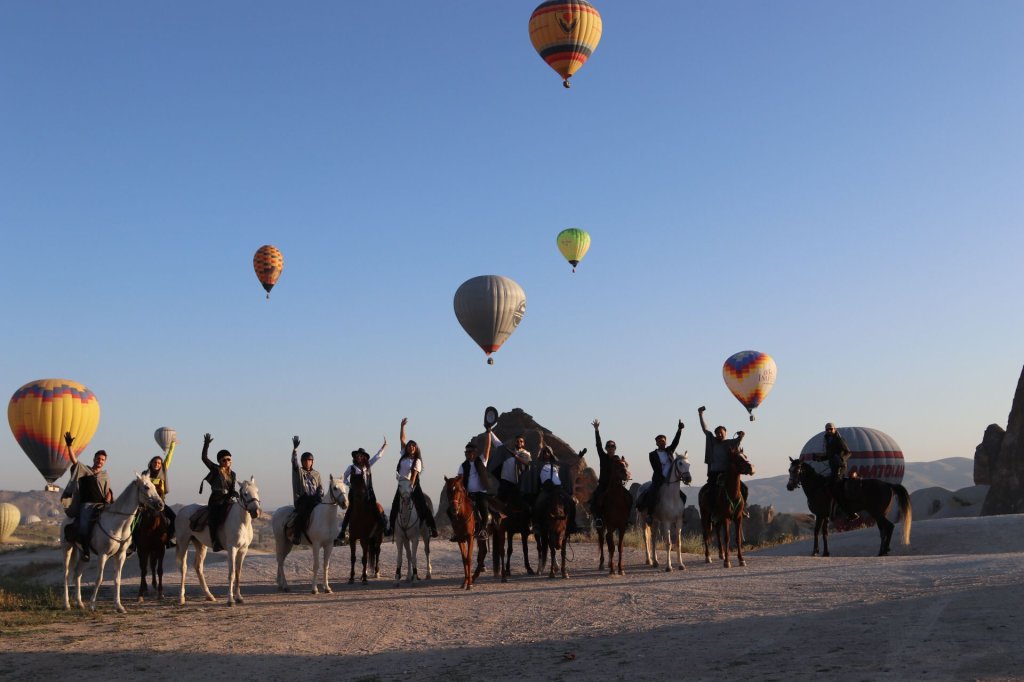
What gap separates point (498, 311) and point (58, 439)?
→ 19632 millimetres

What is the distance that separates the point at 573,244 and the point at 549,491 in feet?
108

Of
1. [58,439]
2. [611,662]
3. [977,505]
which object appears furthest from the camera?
[977,505]

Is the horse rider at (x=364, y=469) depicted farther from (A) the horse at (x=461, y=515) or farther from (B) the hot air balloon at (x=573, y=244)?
(B) the hot air balloon at (x=573, y=244)

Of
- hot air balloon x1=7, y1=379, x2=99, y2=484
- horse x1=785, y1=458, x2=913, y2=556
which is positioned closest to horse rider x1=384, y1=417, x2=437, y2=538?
horse x1=785, y1=458, x2=913, y2=556

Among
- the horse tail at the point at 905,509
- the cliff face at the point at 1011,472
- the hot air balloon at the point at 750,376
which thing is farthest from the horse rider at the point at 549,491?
the cliff face at the point at 1011,472

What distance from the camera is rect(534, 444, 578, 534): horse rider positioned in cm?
2273

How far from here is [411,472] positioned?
840 inches

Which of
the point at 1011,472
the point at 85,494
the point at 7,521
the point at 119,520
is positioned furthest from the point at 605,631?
the point at 7,521

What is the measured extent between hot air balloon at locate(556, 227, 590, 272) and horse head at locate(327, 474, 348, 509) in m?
35.4

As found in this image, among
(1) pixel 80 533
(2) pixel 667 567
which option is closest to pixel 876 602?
(2) pixel 667 567

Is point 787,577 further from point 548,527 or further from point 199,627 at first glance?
point 199,627

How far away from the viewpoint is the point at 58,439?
43.2 m

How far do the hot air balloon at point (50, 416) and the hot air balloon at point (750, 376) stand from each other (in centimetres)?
3103

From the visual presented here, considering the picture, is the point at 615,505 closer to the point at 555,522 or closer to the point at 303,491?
the point at 555,522
